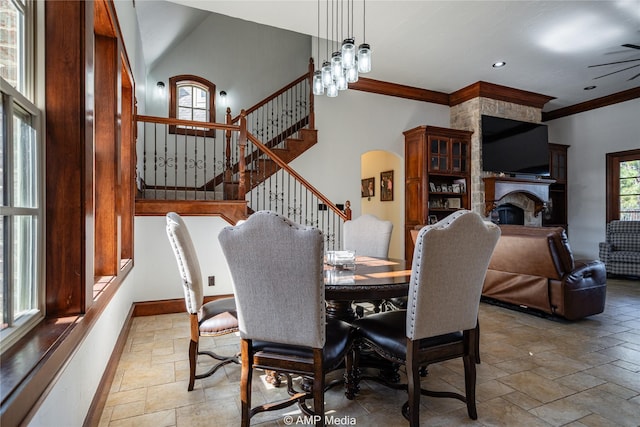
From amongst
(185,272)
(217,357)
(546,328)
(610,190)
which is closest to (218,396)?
(217,357)

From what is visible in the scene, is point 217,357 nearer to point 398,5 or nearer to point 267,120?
point 398,5

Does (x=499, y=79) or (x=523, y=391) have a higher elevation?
(x=499, y=79)

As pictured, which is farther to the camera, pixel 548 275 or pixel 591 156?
pixel 591 156

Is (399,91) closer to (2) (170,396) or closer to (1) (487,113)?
(1) (487,113)

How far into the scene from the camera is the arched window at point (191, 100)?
6430 mm

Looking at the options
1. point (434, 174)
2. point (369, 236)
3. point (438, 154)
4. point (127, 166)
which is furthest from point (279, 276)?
point (438, 154)

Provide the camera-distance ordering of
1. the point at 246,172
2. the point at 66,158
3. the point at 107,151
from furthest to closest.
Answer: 1. the point at 246,172
2. the point at 107,151
3. the point at 66,158

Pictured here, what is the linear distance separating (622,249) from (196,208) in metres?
7.04

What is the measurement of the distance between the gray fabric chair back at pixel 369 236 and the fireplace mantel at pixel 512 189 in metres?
3.68

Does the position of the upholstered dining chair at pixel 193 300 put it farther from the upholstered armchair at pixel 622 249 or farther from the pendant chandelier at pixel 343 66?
the upholstered armchair at pixel 622 249

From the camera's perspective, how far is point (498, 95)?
6.38m

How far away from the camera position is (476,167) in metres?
6.25

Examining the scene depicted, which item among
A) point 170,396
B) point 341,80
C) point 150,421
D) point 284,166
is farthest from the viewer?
point 284,166

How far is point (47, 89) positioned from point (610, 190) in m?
8.75
